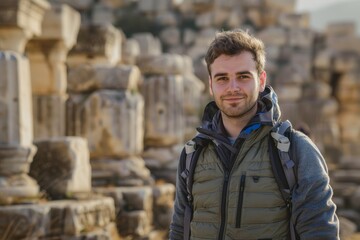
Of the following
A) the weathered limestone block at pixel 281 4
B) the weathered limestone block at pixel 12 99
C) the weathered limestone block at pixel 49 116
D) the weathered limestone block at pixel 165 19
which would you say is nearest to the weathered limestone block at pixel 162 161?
the weathered limestone block at pixel 49 116

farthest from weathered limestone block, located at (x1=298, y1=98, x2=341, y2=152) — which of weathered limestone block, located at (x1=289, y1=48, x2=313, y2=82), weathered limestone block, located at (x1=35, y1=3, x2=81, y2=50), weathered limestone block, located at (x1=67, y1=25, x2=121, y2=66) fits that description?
weathered limestone block, located at (x1=35, y1=3, x2=81, y2=50)

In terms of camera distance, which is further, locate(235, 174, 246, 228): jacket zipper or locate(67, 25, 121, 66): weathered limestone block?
locate(67, 25, 121, 66): weathered limestone block

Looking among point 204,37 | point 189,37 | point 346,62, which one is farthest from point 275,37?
point 189,37

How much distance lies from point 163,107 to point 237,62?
7648 millimetres

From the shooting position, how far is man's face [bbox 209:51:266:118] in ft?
9.39

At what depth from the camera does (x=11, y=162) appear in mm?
5875

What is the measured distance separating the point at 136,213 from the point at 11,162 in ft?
7.17

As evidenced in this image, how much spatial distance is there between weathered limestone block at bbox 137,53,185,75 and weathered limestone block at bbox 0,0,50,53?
3.77 meters

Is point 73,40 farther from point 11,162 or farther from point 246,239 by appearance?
point 246,239

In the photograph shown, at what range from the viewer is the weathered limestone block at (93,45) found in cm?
930

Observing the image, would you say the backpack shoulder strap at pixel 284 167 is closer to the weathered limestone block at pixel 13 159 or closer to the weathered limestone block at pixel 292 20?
the weathered limestone block at pixel 13 159

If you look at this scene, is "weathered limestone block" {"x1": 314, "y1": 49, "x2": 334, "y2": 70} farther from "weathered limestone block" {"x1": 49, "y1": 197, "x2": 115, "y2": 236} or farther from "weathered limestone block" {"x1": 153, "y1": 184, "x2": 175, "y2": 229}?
"weathered limestone block" {"x1": 49, "y1": 197, "x2": 115, "y2": 236}

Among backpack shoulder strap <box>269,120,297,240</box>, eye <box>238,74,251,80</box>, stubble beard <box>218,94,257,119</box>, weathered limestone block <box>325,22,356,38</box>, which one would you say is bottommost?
backpack shoulder strap <box>269,120,297,240</box>

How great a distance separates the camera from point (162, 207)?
8.59 metres
